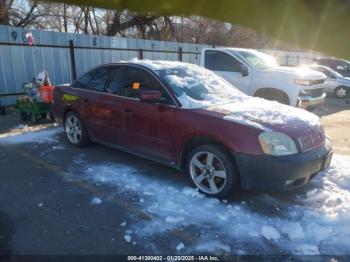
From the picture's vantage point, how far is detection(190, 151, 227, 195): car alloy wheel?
3991 millimetres

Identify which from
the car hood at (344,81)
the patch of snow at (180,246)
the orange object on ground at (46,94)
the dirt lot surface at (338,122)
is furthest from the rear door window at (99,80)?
the car hood at (344,81)

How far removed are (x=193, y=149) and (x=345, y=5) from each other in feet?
12.3

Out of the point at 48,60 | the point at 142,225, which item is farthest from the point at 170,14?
the point at 48,60

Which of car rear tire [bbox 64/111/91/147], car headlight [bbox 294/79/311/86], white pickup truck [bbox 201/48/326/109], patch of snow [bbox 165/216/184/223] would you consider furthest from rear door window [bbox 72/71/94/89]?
car headlight [bbox 294/79/311/86]

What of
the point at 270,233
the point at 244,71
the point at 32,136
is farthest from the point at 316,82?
the point at 32,136

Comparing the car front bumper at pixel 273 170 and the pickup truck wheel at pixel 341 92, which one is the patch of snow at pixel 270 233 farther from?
the pickup truck wheel at pixel 341 92

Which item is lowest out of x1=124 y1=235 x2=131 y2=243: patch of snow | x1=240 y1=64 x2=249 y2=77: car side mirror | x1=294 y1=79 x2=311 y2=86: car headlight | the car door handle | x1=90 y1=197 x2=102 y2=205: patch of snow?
x1=90 y1=197 x2=102 y2=205: patch of snow

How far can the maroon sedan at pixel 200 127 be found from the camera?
3.72 metres

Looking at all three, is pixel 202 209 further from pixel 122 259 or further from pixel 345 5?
pixel 345 5

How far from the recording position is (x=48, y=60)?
395 inches

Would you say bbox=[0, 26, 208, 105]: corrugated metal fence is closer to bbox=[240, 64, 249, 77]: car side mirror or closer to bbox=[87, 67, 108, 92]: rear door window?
bbox=[240, 64, 249, 77]: car side mirror

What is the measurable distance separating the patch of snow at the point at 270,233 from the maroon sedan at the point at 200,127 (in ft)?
1.61

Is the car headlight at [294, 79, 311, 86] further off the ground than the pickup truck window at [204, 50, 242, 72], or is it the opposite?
the pickup truck window at [204, 50, 242, 72]

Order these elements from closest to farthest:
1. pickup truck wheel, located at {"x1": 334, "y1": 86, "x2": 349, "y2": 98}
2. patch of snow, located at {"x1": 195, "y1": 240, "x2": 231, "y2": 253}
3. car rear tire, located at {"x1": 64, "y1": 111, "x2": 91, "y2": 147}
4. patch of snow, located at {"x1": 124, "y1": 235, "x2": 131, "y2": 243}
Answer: patch of snow, located at {"x1": 195, "y1": 240, "x2": 231, "y2": 253}
patch of snow, located at {"x1": 124, "y1": 235, "x2": 131, "y2": 243}
car rear tire, located at {"x1": 64, "y1": 111, "x2": 91, "y2": 147}
pickup truck wheel, located at {"x1": 334, "y1": 86, "x2": 349, "y2": 98}
